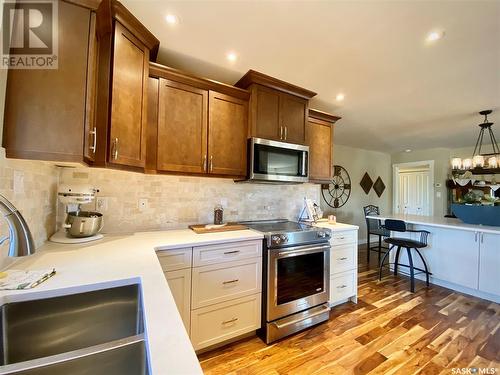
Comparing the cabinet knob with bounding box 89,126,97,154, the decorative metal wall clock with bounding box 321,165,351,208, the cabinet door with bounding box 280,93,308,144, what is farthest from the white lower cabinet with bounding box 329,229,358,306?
the decorative metal wall clock with bounding box 321,165,351,208

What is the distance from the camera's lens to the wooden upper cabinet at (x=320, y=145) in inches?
105

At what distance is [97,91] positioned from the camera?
4.35 feet

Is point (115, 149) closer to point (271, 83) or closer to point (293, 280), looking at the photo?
point (271, 83)

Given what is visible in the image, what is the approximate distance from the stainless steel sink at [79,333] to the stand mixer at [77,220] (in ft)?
2.46

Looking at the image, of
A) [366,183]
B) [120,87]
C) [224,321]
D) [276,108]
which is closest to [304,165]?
[276,108]

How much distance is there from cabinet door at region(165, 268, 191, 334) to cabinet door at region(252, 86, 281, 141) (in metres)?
1.40

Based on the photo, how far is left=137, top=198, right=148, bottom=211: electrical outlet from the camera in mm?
1948

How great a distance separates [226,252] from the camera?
5.65 ft

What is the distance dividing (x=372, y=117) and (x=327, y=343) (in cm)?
298

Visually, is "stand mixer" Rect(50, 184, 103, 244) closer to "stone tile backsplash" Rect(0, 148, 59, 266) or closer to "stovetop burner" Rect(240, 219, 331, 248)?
"stone tile backsplash" Rect(0, 148, 59, 266)

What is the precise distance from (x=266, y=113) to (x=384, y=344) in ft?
7.78

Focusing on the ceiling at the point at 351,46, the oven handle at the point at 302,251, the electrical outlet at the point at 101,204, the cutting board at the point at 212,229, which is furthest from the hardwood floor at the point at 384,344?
the ceiling at the point at 351,46

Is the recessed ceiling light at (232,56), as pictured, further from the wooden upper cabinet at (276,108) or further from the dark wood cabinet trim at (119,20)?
the dark wood cabinet trim at (119,20)

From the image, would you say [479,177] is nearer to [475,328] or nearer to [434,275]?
[434,275]
